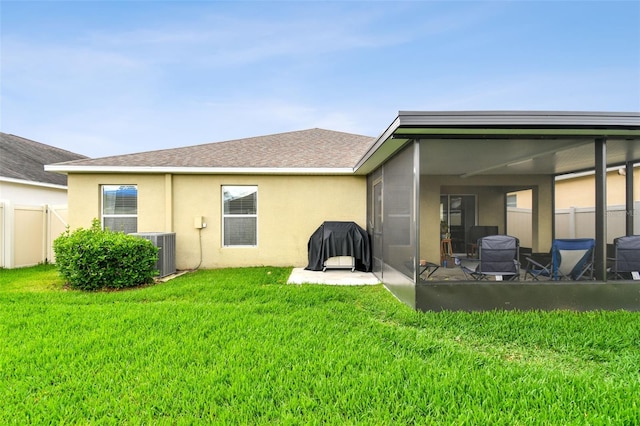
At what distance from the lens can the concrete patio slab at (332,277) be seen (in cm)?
707

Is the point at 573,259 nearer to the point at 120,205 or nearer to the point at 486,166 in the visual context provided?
the point at 486,166

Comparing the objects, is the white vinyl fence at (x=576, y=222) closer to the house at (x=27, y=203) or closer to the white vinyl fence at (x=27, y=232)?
the white vinyl fence at (x=27, y=232)

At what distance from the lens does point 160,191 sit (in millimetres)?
8883

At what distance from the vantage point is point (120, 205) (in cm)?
894

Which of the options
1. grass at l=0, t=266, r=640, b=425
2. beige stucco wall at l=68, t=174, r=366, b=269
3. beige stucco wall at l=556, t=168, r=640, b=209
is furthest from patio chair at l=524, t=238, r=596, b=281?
beige stucco wall at l=556, t=168, r=640, b=209

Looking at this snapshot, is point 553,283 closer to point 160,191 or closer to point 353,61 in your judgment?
point 160,191

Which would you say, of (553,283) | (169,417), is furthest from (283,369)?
(553,283)

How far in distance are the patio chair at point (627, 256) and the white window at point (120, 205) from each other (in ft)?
33.7

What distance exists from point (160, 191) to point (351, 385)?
25.7 feet

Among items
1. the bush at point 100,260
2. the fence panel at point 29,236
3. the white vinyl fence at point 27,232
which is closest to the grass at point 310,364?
the bush at point 100,260

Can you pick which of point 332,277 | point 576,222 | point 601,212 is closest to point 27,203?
point 332,277

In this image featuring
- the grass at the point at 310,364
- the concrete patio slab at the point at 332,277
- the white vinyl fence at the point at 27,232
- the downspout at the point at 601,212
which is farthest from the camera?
the white vinyl fence at the point at 27,232

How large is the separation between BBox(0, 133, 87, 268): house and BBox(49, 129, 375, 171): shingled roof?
106 inches

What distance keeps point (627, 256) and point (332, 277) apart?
5208 millimetres
